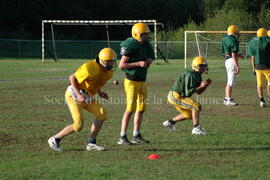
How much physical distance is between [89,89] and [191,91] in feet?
7.19

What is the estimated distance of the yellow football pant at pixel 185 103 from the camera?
10055 millimetres

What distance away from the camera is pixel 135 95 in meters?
9.34

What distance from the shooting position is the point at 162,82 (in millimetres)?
21500

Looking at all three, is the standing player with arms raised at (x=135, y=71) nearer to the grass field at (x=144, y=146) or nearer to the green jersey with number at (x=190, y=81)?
the grass field at (x=144, y=146)

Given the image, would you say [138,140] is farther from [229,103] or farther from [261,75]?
[261,75]

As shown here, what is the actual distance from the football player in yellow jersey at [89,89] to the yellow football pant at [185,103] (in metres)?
2.02

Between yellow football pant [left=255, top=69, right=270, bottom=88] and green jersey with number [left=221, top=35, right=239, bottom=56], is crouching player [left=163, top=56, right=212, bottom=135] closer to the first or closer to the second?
green jersey with number [left=221, top=35, right=239, bottom=56]

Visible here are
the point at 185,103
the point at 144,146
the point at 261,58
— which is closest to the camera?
the point at 144,146

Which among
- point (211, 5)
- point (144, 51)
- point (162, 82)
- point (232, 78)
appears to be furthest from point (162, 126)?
point (211, 5)

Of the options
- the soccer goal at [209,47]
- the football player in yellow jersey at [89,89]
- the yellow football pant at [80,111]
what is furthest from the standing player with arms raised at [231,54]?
the soccer goal at [209,47]

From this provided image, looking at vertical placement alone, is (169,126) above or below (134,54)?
below

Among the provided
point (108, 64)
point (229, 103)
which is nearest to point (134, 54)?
point (108, 64)

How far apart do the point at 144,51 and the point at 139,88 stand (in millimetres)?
640

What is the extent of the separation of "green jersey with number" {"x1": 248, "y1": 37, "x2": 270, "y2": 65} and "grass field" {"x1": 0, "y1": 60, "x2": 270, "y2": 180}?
1216 millimetres
